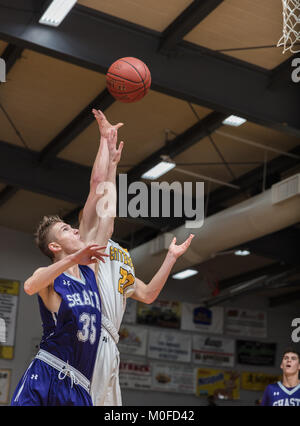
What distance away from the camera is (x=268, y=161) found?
1165 cm

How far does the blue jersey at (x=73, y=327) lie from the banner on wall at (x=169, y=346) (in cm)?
1320

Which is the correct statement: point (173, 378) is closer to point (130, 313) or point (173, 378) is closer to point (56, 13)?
point (130, 313)

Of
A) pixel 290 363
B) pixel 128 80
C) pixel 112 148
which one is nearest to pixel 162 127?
pixel 290 363

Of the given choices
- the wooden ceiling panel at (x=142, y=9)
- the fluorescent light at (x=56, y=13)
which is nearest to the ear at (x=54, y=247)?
the fluorescent light at (x=56, y=13)

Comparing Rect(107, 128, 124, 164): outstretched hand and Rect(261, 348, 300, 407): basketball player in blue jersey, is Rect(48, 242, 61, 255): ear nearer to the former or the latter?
Rect(107, 128, 124, 164): outstretched hand

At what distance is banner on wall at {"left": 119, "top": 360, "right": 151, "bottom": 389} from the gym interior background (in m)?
0.16

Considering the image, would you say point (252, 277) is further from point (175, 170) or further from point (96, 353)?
point (96, 353)

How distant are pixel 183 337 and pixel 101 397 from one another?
13333mm

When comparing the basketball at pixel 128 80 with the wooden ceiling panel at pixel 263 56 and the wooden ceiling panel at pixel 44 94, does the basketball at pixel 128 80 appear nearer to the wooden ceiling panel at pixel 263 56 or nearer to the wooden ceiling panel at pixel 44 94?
the wooden ceiling panel at pixel 263 56

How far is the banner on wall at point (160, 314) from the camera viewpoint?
1683 cm

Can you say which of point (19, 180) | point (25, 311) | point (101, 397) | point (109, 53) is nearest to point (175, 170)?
point (19, 180)

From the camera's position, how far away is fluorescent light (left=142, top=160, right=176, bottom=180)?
1124cm

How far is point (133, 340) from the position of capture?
16.5 m

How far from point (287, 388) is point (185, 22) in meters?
4.96
